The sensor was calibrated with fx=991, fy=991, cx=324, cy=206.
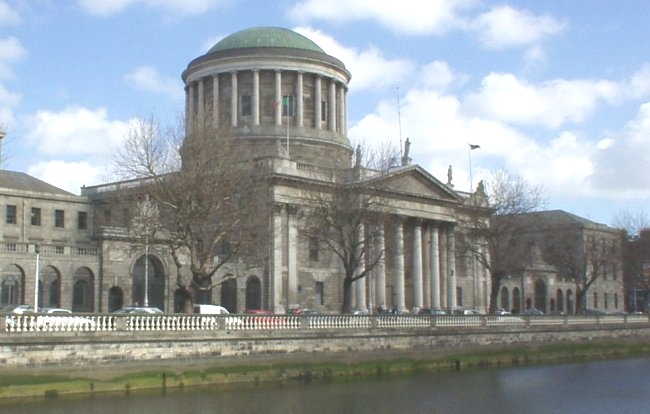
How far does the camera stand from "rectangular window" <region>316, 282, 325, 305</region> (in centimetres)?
8219

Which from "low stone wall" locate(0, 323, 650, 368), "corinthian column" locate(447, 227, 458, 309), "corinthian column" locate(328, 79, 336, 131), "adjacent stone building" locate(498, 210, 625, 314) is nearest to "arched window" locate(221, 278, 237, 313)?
"corinthian column" locate(447, 227, 458, 309)

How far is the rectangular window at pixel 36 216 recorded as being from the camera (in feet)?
255

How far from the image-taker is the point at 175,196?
49375 mm

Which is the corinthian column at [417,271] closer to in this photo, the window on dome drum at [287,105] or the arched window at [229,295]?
the window on dome drum at [287,105]

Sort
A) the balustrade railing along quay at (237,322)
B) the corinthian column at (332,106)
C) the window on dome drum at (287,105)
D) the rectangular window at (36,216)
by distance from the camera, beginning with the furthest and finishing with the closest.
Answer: the corinthian column at (332,106)
the window on dome drum at (287,105)
the rectangular window at (36,216)
the balustrade railing along quay at (237,322)

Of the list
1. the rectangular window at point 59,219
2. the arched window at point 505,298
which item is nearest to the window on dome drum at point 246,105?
the rectangular window at point 59,219

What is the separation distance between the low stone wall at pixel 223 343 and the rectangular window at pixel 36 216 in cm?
3835

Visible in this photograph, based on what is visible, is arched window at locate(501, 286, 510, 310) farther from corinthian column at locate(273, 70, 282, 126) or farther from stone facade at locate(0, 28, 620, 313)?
corinthian column at locate(273, 70, 282, 126)

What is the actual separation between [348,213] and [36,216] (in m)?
30.9

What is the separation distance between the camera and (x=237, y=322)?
43000 mm

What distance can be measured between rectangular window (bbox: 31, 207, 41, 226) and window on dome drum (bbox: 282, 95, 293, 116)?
26756mm

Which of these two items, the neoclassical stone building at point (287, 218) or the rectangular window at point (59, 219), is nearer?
the neoclassical stone building at point (287, 218)

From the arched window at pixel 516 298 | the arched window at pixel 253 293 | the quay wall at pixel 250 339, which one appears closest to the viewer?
the quay wall at pixel 250 339

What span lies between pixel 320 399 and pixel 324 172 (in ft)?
111
